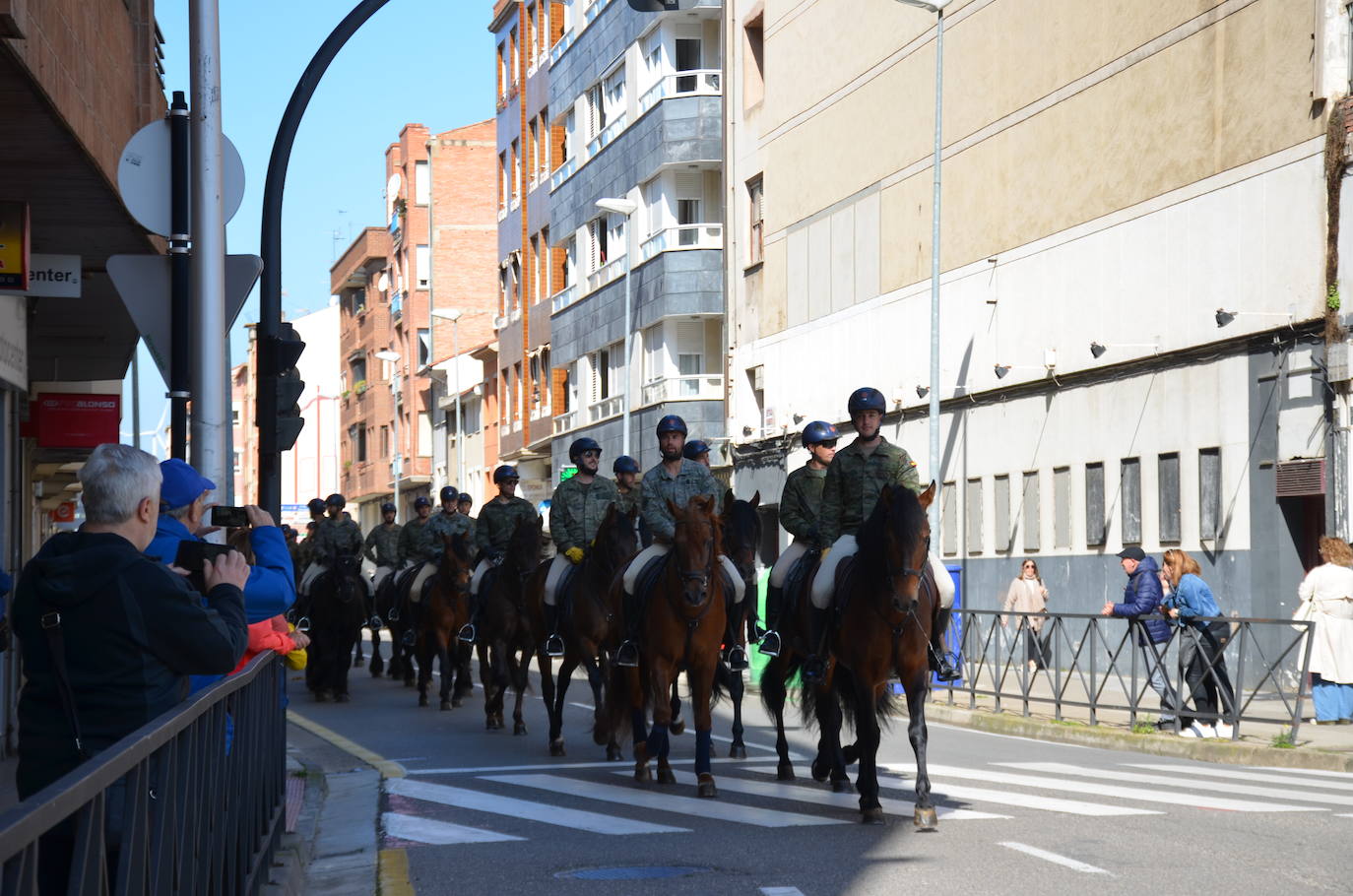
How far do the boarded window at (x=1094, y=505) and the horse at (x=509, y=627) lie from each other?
12.6 metres

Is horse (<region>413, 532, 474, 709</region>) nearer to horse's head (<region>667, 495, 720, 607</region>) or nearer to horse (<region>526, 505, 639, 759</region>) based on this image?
horse (<region>526, 505, 639, 759</region>)

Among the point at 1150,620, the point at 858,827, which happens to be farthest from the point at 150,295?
the point at 1150,620

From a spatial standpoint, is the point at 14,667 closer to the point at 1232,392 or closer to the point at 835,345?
the point at 1232,392

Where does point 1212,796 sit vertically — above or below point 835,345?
below

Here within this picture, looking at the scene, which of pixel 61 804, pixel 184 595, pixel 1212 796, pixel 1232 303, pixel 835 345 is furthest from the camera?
pixel 835 345

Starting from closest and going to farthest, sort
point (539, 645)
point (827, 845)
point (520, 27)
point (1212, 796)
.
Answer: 1. point (827, 845)
2. point (1212, 796)
3. point (539, 645)
4. point (520, 27)

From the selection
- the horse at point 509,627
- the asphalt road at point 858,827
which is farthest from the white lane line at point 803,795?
the horse at point 509,627

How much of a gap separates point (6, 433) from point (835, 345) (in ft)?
77.0

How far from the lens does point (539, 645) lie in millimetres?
17250

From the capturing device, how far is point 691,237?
155 ft

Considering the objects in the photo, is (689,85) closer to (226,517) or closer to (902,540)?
(902,540)

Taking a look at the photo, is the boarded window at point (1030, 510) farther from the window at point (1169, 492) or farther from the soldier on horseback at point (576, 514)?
the soldier on horseback at point (576, 514)

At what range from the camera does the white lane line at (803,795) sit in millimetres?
11656

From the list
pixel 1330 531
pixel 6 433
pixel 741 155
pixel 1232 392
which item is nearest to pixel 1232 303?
pixel 1232 392
